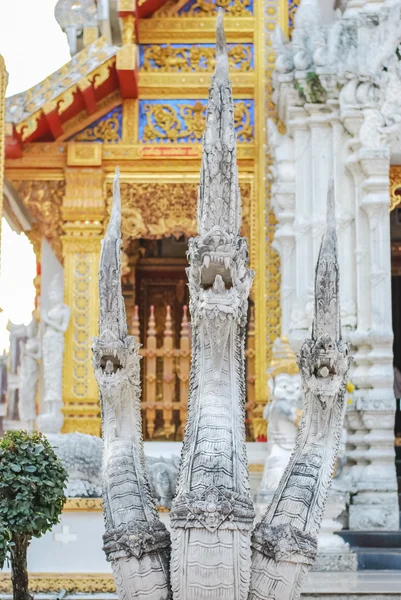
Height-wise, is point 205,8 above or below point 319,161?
above

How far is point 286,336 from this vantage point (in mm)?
9328

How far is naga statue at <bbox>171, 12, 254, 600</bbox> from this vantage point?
4.07 metres

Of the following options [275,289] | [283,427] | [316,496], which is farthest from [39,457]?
[275,289]

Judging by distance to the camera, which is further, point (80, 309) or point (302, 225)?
point (80, 309)

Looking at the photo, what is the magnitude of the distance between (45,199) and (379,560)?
4.40 metres

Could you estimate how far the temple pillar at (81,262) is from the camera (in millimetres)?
10109

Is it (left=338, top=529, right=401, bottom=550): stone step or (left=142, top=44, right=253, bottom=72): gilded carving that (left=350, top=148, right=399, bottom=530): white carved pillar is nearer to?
(left=338, top=529, right=401, bottom=550): stone step

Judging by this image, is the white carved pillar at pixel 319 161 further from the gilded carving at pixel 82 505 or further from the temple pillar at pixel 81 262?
the gilded carving at pixel 82 505

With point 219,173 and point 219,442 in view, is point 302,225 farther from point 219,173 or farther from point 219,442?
point 219,442

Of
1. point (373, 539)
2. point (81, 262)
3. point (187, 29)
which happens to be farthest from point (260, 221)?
point (373, 539)

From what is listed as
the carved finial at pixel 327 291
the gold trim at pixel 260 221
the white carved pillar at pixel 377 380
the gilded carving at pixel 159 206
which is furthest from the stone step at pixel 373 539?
the carved finial at pixel 327 291

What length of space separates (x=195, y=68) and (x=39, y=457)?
5.83 meters

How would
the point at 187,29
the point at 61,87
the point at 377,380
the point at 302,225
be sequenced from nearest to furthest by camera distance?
the point at 377,380, the point at 302,225, the point at 61,87, the point at 187,29

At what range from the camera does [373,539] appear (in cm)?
818
